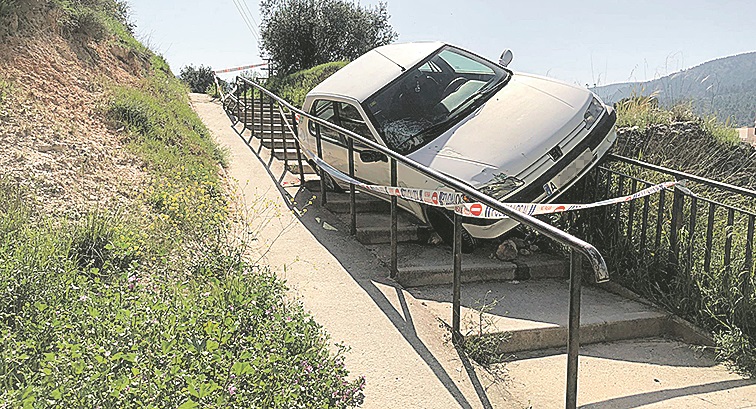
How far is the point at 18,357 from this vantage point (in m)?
2.95

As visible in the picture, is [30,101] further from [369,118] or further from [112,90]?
[369,118]

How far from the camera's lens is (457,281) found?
13.4ft

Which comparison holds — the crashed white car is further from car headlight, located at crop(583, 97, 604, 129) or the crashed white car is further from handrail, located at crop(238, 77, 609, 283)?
handrail, located at crop(238, 77, 609, 283)

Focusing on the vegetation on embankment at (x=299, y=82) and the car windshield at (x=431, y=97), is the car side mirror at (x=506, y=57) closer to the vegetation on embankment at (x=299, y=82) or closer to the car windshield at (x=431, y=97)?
the car windshield at (x=431, y=97)

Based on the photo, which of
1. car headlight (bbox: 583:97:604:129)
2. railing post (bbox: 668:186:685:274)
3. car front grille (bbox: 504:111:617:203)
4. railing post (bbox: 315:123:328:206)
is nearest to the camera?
railing post (bbox: 668:186:685:274)

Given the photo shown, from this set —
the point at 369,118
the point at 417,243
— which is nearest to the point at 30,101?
the point at 369,118

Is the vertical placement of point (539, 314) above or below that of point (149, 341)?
below

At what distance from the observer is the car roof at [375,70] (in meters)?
6.35

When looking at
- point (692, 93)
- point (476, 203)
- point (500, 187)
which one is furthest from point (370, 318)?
point (692, 93)

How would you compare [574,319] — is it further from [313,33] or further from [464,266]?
[313,33]

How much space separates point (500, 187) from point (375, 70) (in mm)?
2264

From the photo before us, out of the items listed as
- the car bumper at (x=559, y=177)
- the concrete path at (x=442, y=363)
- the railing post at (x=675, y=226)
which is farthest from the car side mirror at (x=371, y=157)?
the railing post at (x=675, y=226)

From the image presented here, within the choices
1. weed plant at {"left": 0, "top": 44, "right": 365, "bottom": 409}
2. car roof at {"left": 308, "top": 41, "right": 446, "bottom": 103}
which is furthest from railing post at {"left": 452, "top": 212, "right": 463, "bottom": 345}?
car roof at {"left": 308, "top": 41, "right": 446, "bottom": 103}

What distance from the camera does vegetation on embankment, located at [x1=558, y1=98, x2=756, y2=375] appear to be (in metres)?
4.46
